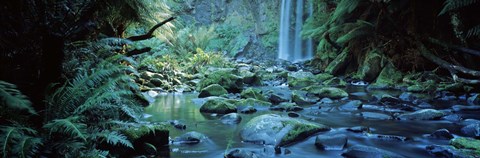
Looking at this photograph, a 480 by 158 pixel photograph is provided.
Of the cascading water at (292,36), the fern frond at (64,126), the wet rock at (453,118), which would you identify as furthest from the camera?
the cascading water at (292,36)

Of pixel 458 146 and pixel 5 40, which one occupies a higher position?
pixel 5 40

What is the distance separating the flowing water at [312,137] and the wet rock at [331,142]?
78 mm

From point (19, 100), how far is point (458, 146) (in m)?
3.73

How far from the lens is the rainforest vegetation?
2551 millimetres

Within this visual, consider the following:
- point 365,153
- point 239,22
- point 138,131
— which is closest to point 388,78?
point 365,153

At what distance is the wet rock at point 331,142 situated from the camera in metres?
3.59

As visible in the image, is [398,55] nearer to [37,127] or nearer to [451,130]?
[451,130]

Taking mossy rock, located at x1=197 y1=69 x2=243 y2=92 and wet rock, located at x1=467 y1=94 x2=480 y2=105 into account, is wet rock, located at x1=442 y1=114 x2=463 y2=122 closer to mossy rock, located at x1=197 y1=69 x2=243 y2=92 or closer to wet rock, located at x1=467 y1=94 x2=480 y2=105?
wet rock, located at x1=467 y1=94 x2=480 y2=105

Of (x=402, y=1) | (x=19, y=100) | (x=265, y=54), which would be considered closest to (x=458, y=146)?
(x=19, y=100)

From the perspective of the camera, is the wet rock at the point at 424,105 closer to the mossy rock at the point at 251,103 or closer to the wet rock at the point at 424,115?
the wet rock at the point at 424,115

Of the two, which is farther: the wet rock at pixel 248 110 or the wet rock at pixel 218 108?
the wet rock at pixel 248 110

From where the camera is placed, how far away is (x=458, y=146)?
133 inches

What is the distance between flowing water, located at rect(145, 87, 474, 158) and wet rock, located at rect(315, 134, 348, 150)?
78 mm

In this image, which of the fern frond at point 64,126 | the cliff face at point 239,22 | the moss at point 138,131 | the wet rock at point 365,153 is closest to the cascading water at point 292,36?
the cliff face at point 239,22
